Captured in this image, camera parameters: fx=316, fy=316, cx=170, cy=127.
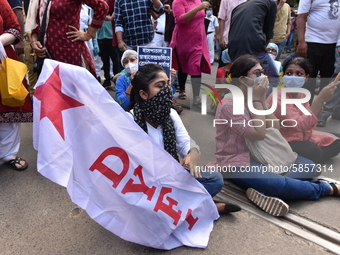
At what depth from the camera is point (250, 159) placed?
2312mm

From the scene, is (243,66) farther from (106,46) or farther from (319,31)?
(106,46)

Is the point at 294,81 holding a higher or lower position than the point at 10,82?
lower

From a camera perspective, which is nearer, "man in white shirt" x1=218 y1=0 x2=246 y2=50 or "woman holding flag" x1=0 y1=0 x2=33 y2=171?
"woman holding flag" x1=0 y1=0 x2=33 y2=171

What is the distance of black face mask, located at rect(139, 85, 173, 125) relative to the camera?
1955mm

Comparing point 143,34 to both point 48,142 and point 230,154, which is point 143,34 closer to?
point 230,154

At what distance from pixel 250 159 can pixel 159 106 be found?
83 centimetres

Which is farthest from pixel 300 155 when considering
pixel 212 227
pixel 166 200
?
pixel 166 200

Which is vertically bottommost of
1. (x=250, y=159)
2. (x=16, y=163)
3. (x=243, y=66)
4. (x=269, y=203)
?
(x=16, y=163)

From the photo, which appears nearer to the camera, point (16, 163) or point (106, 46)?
point (16, 163)

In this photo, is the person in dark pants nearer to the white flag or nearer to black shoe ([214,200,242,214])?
the white flag

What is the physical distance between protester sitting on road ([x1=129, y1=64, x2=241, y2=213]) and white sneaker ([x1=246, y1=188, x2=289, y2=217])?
0.20 meters

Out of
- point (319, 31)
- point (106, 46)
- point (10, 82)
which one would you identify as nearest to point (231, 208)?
point (10, 82)

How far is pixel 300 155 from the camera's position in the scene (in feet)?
8.29

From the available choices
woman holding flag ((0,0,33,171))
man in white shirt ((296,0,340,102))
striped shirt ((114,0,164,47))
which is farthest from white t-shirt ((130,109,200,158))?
man in white shirt ((296,0,340,102))
